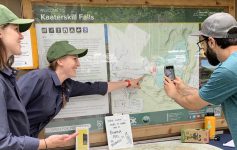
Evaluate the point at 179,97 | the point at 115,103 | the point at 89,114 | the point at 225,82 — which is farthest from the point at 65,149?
the point at 225,82

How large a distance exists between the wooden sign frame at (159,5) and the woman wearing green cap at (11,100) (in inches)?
31.2

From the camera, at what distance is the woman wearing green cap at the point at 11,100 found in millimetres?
1212

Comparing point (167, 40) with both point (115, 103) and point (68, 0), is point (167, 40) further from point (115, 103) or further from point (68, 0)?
point (68, 0)

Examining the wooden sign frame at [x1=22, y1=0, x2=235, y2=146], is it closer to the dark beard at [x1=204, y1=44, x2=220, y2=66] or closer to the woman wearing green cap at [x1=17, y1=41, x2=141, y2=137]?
the woman wearing green cap at [x1=17, y1=41, x2=141, y2=137]

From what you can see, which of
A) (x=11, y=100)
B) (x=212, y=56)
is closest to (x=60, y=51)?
(x=11, y=100)

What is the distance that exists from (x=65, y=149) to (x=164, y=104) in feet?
2.93

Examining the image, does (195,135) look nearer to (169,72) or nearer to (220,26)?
(169,72)

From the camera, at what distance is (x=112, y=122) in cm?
236

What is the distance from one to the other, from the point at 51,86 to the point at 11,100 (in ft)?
2.15

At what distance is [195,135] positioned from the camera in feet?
8.07

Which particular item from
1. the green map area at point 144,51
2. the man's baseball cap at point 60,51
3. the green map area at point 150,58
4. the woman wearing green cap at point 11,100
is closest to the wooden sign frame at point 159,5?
the green map area at point 144,51

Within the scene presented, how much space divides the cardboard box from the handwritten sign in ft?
1.48

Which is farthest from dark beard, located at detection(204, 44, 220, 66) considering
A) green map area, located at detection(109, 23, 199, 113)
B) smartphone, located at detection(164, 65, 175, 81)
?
green map area, located at detection(109, 23, 199, 113)

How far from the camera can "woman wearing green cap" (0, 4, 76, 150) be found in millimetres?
1212
